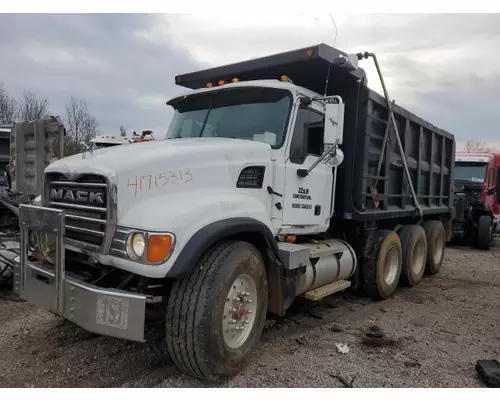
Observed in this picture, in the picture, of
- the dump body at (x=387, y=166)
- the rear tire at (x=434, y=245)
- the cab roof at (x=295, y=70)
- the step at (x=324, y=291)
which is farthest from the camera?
the rear tire at (x=434, y=245)

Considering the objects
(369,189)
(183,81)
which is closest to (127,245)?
(183,81)

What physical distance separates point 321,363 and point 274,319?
124 centimetres

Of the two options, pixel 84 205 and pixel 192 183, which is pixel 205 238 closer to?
pixel 192 183

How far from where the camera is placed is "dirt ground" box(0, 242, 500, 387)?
370 centimetres

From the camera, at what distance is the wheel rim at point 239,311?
3.62 m

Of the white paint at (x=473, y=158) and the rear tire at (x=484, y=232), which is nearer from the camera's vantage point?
the rear tire at (x=484, y=232)

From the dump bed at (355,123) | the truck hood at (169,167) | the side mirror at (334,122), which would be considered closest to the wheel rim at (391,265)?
the dump bed at (355,123)

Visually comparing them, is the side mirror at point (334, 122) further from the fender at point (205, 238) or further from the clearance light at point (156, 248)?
the clearance light at point (156, 248)

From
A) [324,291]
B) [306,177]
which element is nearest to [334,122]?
[306,177]

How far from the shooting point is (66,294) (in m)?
3.38

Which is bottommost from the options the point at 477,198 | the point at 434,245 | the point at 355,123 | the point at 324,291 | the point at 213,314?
the point at 324,291

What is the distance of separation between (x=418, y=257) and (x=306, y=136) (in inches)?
162

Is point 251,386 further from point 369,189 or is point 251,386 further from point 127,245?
→ point 369,189

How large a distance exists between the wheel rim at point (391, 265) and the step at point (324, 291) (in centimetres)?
115
